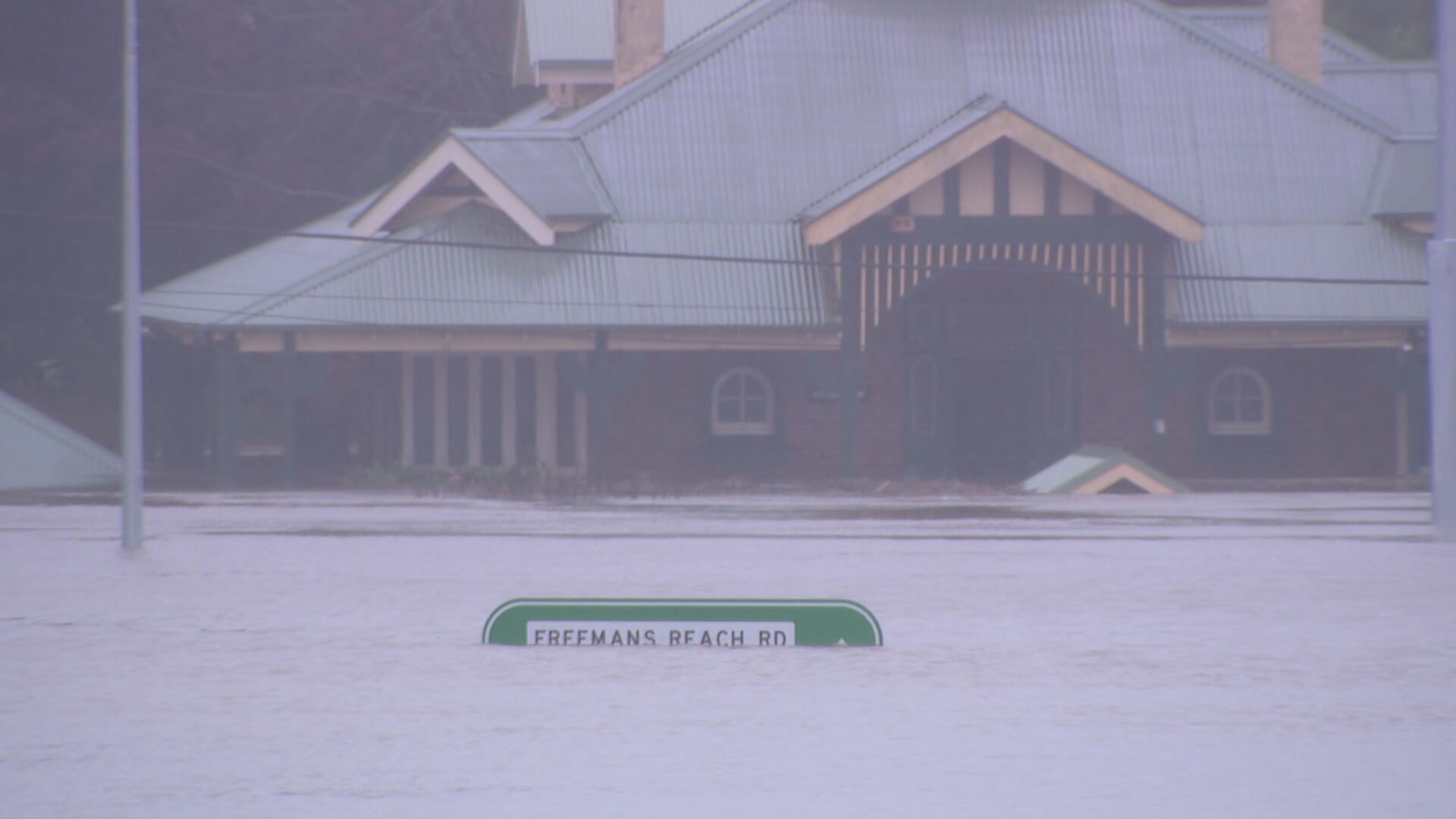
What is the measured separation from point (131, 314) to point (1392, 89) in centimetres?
2815

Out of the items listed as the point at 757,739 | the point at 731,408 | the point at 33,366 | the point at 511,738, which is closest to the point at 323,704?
the point at 511,738

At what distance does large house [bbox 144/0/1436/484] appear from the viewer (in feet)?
107

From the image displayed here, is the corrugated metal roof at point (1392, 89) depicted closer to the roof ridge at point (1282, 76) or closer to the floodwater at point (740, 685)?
the roof ridge at point (1282, 76)

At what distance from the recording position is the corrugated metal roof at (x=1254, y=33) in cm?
4297

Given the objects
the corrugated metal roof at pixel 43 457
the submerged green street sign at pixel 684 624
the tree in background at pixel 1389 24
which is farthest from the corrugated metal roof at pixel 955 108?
the submerged green street sign at pixel 684 624

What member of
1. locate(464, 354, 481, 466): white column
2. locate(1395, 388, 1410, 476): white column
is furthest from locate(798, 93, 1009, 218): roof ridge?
locate(1395, 388, 1410, 476): white column

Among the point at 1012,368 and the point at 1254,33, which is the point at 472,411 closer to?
the point at 1012,368

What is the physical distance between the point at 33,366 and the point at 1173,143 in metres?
23.2

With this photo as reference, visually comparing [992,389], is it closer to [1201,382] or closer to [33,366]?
[1201,382]

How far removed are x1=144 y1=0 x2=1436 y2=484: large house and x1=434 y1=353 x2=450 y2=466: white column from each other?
5 cm

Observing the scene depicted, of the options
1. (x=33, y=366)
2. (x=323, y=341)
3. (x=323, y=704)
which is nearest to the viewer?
(x=323, y=704)

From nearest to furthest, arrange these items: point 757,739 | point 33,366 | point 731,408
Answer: point 757,739 < point 731,408 < point 33,366

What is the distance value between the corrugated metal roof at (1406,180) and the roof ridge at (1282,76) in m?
0.62

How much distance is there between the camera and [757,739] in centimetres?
988
